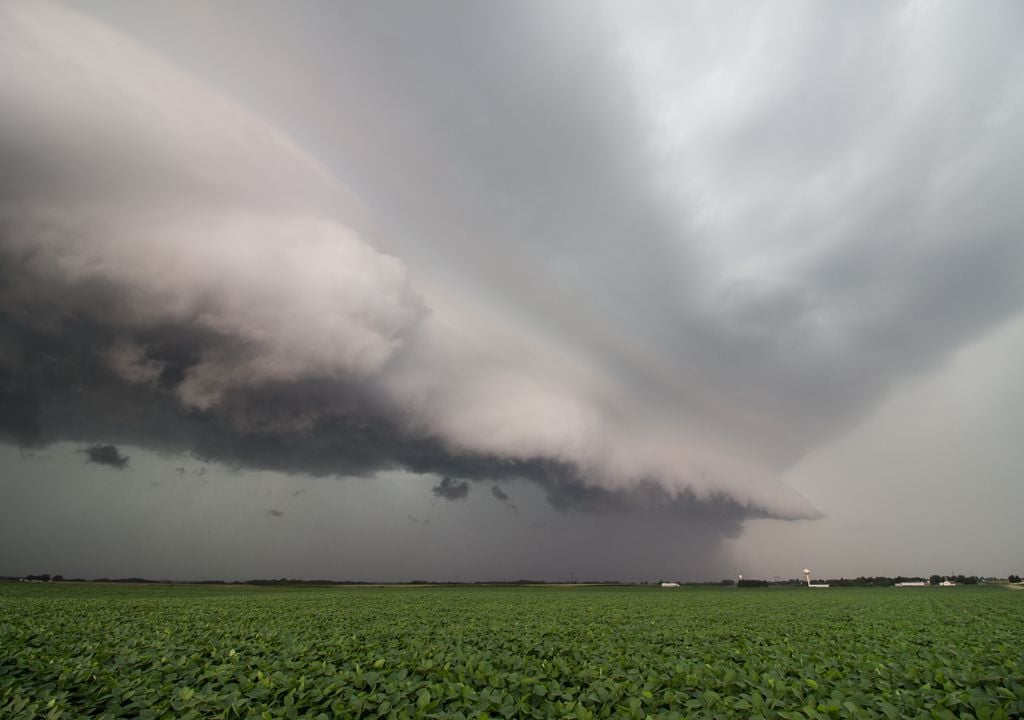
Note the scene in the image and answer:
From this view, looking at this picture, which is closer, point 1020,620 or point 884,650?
point 884,650

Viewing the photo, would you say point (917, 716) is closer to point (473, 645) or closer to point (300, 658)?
point (473, 645)

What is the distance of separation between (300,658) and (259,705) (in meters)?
5.71

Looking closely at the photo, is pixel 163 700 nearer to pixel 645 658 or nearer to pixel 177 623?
pixel 645 658

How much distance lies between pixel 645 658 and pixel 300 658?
35.5 ft

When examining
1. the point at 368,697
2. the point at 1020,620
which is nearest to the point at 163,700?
the point at 368,697

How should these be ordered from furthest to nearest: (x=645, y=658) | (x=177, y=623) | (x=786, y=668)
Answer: (x=177, y=623) < (x=645, y=658) < (x=786, y=668)

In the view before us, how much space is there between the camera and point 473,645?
17922 millimetres

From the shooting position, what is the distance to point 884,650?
18.3m

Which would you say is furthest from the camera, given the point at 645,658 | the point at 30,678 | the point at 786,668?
the point at 645,658

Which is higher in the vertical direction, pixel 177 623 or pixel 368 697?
pixel 368 697

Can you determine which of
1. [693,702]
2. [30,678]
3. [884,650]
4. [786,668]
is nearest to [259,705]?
[30,678]

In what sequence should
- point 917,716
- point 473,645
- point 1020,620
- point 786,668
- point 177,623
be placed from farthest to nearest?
point 1020,620 → point 177,623 → point 473,645 → point 786,668 → point 917,716

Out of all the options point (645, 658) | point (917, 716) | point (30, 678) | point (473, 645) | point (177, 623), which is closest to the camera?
point (917, 716)

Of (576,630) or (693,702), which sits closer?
(693,702)
